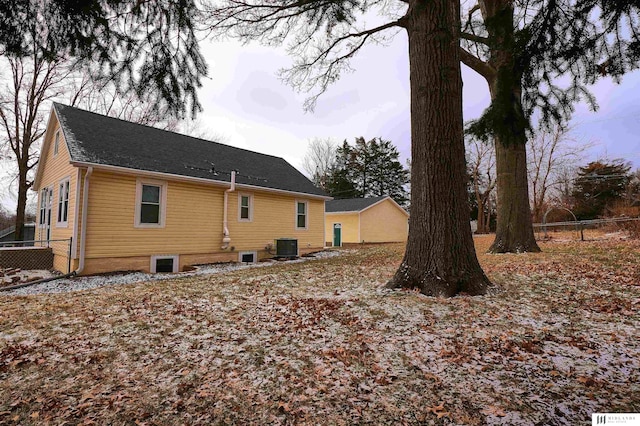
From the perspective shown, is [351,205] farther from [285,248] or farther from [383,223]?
[285,248]

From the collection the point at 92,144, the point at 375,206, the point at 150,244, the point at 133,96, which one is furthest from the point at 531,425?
the point at 375,206

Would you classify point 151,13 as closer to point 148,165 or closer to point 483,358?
point 483,358

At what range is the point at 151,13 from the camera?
2.89m

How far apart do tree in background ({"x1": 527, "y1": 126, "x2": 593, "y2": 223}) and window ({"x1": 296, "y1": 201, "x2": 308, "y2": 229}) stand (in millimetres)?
22634

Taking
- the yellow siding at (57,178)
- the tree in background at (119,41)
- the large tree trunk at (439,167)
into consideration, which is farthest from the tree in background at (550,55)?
the yellow siding at (57,178)

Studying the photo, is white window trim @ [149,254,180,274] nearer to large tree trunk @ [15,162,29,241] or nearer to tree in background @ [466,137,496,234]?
large tree trunk @ [15,162,29,241]

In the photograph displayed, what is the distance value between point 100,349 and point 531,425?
3.91 m

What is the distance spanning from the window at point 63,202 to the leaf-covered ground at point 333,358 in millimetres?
5095

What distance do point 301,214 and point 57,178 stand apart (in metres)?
9.15

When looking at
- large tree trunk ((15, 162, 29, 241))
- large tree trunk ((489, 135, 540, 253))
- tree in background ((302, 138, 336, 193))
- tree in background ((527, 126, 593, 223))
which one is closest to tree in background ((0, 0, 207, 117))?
large tree trunk ((489, 135, 540, 253))

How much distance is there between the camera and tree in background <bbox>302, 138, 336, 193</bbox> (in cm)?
4150

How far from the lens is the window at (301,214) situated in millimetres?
14445

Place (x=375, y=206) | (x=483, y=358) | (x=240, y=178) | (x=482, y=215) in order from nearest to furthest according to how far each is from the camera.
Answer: (x=483, y=358), (x=240, y=178), (x=375, y=206), (x=482, y=215)

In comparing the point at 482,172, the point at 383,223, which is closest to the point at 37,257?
the point at 383,223
